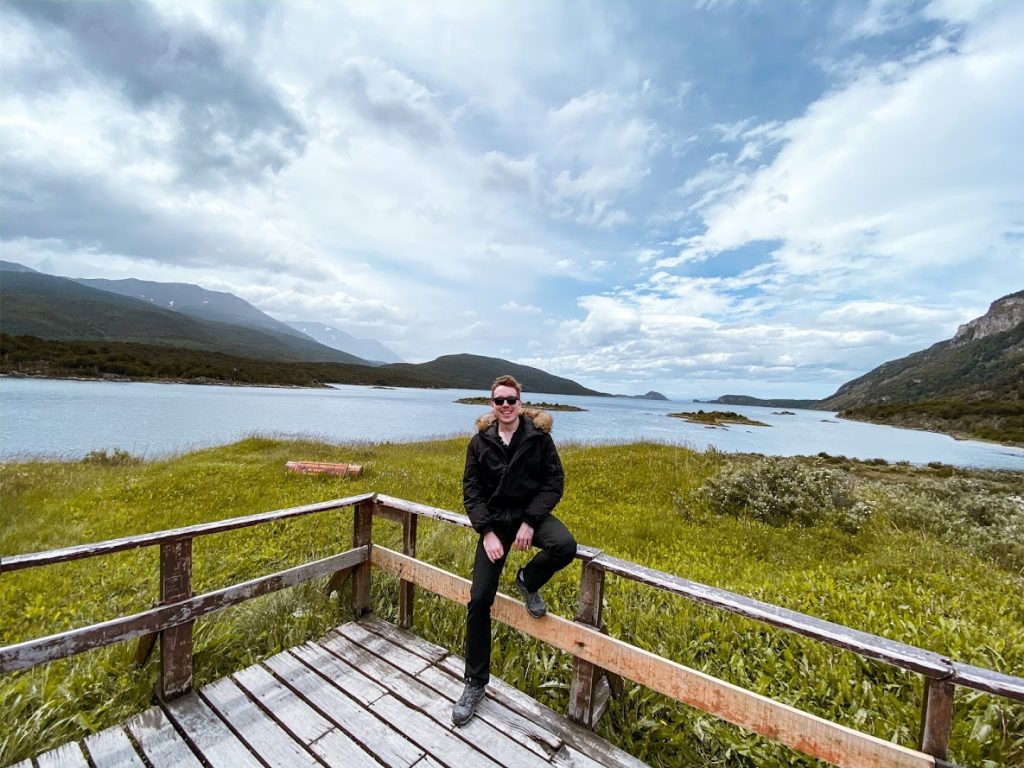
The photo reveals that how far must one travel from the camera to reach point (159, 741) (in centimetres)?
324

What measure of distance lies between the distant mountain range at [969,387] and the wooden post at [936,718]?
91.1 m

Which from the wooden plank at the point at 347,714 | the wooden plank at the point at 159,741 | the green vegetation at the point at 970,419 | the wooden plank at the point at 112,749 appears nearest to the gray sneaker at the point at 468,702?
the wooden plank at the point at 347,714

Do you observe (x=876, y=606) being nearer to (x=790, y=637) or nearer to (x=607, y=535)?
(x=790, y=637)

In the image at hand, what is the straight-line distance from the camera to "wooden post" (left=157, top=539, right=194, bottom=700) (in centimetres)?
355

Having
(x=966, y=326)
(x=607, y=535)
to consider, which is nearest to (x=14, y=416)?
(x=607, y=535)

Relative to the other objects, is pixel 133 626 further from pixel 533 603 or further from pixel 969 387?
pixel 969 387

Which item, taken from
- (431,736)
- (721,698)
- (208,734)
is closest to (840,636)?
(721,698)

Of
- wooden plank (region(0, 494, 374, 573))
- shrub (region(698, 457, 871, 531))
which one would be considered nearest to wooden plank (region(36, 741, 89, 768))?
wooden plank (region(0, 494, 374, 573))

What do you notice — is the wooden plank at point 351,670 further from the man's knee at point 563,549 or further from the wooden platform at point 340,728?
the man's knee at point 563,549

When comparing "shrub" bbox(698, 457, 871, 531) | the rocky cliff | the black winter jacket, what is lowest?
"shrub" bbox(698, 457, 871, 531)

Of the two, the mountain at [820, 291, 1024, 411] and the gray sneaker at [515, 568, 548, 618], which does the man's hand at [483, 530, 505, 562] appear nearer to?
the gray sneaker at [515, 568, 548, 618]

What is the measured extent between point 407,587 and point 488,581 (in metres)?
1.67

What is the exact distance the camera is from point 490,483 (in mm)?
4020

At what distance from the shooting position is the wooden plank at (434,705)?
3268 mm
